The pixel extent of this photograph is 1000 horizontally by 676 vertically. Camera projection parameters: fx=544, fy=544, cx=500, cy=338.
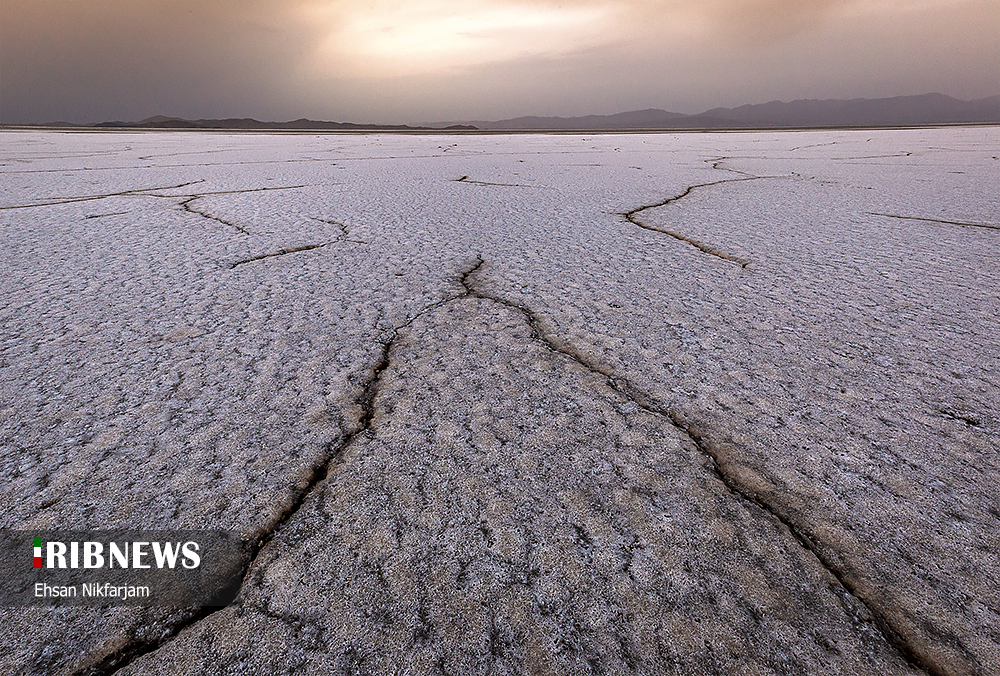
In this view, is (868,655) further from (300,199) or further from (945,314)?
(300,199)

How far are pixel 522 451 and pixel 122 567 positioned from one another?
0.47m

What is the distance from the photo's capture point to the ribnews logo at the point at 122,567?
0.54 metres

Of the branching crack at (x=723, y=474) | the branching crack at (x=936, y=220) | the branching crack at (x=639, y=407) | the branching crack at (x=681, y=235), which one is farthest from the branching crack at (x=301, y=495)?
the branching crack at (x=936, y=220)

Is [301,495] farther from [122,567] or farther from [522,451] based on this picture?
[522,451]

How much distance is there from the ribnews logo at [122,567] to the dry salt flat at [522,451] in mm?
18

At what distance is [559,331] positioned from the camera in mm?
1131

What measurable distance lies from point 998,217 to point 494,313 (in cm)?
237

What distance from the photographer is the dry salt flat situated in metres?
0.50

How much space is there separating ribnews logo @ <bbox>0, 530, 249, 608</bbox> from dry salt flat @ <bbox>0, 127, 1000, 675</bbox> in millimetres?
18

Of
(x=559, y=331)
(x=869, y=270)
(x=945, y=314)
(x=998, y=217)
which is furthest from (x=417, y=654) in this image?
(x=998, y=217)

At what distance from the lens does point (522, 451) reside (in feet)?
2.45

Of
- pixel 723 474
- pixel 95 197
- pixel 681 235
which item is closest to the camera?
pixel 723 474

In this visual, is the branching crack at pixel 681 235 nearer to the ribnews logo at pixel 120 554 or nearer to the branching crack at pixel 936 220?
the branching crack at pixel 936 220

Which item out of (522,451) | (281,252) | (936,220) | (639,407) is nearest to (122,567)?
(522,451)
